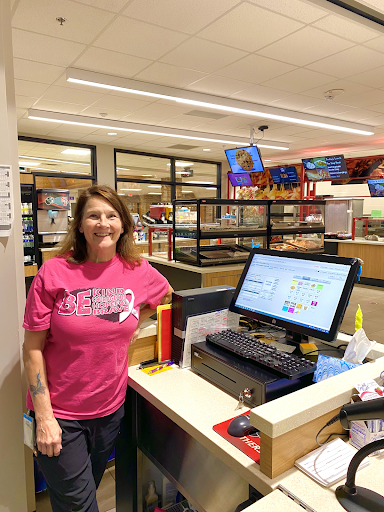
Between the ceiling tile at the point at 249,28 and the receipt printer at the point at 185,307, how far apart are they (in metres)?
2.67

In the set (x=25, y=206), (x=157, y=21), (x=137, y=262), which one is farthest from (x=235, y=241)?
(x=137, y=262)

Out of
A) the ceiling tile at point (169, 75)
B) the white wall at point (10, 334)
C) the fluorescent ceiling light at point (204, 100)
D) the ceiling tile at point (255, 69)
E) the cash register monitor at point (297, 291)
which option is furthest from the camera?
the fluorescent ceiling light at point (204, 100)

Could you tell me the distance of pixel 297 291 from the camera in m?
1.46

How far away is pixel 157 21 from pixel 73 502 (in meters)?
Result: 3.54

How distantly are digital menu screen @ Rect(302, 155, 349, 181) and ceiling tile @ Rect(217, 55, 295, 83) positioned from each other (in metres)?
4.58

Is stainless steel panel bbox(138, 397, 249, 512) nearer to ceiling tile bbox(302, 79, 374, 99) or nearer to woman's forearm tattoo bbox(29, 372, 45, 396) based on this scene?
woman's forearm tattoo bbox(29, 372, 45, 396)

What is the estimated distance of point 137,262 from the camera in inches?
59.1

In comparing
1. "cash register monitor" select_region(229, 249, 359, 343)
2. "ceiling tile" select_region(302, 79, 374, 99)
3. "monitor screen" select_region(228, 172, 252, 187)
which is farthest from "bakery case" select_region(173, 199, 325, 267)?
"monitor screen" select_region(228, 172, 252, 187)

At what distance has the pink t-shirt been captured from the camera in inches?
49.6

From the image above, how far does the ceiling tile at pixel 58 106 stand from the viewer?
18.9 feet

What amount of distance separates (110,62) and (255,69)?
1.67 metres

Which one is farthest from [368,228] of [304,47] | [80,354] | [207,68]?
[80,354]

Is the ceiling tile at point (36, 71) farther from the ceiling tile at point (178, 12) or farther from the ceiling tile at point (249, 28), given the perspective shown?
the ceiling tile at point (249, 28)

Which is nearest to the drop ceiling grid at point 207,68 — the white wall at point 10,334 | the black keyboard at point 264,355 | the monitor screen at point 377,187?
the white wall at point 10,334
